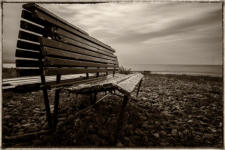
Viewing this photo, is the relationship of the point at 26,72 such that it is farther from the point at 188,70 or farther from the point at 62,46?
the point at 188,70

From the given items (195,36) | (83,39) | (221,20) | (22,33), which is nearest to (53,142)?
(22,33)

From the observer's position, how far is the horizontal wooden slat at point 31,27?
1578mm

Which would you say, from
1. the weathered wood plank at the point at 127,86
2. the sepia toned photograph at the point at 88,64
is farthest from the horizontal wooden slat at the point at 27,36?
Answer: the weathered wood plank at the point at 127,86

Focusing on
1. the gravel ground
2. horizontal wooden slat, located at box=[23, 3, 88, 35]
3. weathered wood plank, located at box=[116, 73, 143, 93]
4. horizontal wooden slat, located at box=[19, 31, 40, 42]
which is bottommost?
the gravel ground

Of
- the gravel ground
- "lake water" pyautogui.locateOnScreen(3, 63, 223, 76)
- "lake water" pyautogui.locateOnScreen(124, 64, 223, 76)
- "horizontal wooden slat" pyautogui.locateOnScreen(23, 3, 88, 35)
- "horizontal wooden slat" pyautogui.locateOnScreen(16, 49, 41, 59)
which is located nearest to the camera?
"horizontal wooden slat" pyautogui.locateOnScreen(23, 3, 88, 35)

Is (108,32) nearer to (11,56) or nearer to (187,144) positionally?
(11,56)

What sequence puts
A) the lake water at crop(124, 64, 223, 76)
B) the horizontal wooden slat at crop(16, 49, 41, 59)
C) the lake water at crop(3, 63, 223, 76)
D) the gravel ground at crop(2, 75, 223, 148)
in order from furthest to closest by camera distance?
the lake water at crop(124, 64, 223, 76)
the lake water at crop(3, 63, 223, 76)
the gravel ground at crop(2, 75, 223, 148)
the horizontal wooden slat at crop(16, 49, 41, 59)

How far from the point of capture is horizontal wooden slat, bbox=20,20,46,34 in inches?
62.1

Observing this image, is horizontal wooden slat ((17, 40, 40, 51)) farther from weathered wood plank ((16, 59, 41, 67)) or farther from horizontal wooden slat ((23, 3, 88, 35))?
horizontal wooden slat ((23, 3, 88, 35))

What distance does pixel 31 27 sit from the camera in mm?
1614

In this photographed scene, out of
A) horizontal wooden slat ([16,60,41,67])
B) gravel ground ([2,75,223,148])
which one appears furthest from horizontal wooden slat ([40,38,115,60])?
gravel ground ([2,75,223,148])

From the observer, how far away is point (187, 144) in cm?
194

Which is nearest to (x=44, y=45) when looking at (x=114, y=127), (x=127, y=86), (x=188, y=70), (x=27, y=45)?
(x=27, y=45)

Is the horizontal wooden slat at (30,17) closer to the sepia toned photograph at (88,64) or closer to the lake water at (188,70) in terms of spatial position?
the sepia toned photograph at (88,64)
